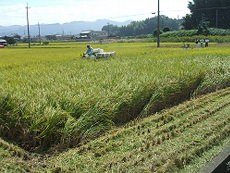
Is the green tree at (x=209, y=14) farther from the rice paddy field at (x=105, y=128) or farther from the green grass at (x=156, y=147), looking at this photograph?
the green grass at (x=156, y=147)

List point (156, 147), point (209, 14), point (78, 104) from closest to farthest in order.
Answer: point (156, 147)
point (78, 104)
point (209, 14)

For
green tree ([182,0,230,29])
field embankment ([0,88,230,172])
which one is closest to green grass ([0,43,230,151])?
field embankment ([0,88,230,172])

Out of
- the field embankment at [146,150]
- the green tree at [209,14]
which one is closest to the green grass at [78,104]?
the field embankment at [146,150]

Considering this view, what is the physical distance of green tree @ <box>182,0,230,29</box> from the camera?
224ft

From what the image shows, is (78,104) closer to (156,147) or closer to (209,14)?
(156,147)

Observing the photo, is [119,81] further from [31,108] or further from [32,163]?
[32,163]

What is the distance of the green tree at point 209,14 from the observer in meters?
68.2

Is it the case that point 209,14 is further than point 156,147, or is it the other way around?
point 209,14

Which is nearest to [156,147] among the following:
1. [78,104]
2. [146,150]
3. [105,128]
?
[146,150]

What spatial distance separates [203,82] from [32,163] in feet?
22.2

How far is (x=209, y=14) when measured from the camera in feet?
235

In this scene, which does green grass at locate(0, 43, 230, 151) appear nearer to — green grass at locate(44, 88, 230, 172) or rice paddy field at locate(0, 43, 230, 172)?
rice paddy field at locate(0, 43, 230, 172)

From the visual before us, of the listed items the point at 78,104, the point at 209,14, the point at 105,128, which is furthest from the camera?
the point at 209,14

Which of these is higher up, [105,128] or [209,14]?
[209,14]
